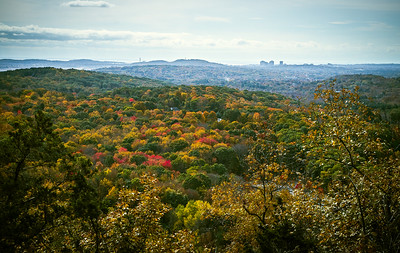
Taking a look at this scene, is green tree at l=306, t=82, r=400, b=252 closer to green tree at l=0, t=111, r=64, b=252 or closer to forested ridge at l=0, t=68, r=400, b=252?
forested ridge at l=0, t=68, r=400, b=252

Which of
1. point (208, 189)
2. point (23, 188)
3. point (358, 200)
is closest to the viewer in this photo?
point (23, 188)

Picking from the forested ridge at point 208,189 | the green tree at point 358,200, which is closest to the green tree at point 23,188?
the forested ridge at point 208,189

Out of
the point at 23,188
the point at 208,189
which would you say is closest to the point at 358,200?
the point at 23,188

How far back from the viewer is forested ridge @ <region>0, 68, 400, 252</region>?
280 inches

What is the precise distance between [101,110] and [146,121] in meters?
14.1

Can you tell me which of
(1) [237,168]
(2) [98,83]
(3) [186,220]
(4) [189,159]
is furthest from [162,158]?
(2) [98,83]

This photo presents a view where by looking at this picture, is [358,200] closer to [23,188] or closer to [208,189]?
[23,188]

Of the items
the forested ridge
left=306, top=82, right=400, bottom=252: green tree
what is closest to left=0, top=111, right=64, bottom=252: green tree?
the forested ridge

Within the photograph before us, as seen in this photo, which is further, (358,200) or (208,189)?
(208,189)

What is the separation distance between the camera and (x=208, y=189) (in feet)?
73.1

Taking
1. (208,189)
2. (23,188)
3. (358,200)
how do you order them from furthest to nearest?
1. (208,189)
2. (358,200)
3. (23,188)

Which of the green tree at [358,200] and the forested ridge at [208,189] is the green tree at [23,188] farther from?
the green tree at [358,200]

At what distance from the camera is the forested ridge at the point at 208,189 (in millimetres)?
7117

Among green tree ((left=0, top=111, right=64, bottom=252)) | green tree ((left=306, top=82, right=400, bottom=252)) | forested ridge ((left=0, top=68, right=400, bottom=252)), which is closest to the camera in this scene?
green tree ((left=0, top=111, right=64, bottom=252))
